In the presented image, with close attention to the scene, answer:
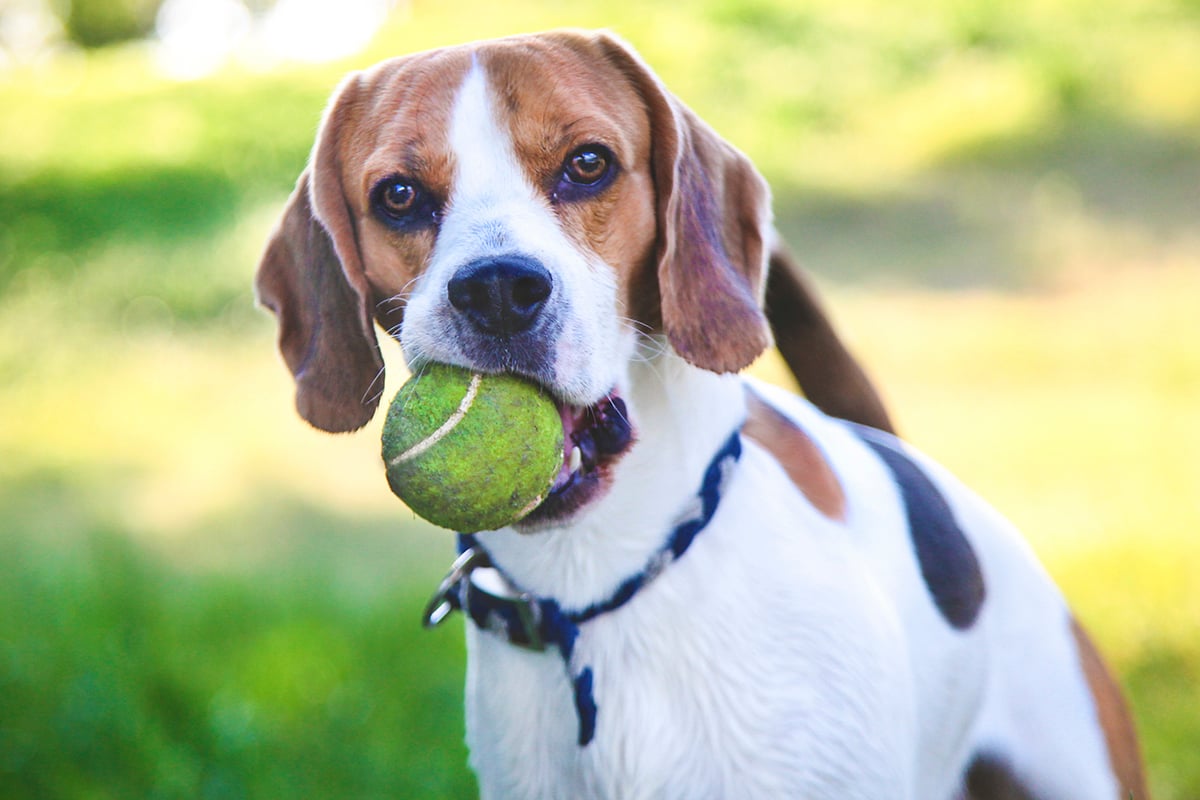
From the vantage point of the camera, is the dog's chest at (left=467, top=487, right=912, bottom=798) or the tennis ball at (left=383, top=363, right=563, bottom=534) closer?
the tennis ball at (left=383, top=363, right=563, bottom=534)

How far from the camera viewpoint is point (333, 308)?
258cm

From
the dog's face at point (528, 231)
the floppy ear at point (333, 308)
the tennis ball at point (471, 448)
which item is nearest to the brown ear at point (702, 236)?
the dog's face at point (528, 231)

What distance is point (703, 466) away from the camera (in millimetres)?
2449

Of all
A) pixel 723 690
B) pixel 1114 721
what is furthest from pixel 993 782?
pixel 723 690

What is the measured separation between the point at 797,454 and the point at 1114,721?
99 centimetres

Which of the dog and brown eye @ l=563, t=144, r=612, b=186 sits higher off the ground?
brown eye @ l=563, t=144, r=612, b=186

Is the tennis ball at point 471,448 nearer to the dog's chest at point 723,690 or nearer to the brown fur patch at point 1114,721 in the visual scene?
the dog's chest at point 723,690

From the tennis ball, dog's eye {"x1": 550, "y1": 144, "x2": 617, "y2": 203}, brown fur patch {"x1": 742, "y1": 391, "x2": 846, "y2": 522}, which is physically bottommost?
brown fur patch {"x1": 742, "y1": 391, "x2": 846, "y2": 522}

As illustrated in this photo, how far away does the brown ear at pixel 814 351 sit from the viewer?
3.15 metres

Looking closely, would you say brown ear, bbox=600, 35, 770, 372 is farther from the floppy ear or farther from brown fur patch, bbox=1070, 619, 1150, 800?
brown fur patch, bbox=1070, 619, 1150, 800

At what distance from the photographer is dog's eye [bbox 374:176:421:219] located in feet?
7.85

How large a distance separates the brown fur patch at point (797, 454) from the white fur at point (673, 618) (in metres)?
0.04

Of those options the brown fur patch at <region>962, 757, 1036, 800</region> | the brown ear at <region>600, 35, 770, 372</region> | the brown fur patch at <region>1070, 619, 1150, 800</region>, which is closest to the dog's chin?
the brown ear at <region>600, 35, 770, 372</region>

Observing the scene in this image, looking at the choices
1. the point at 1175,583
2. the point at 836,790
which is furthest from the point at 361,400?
the point at 1175,583
